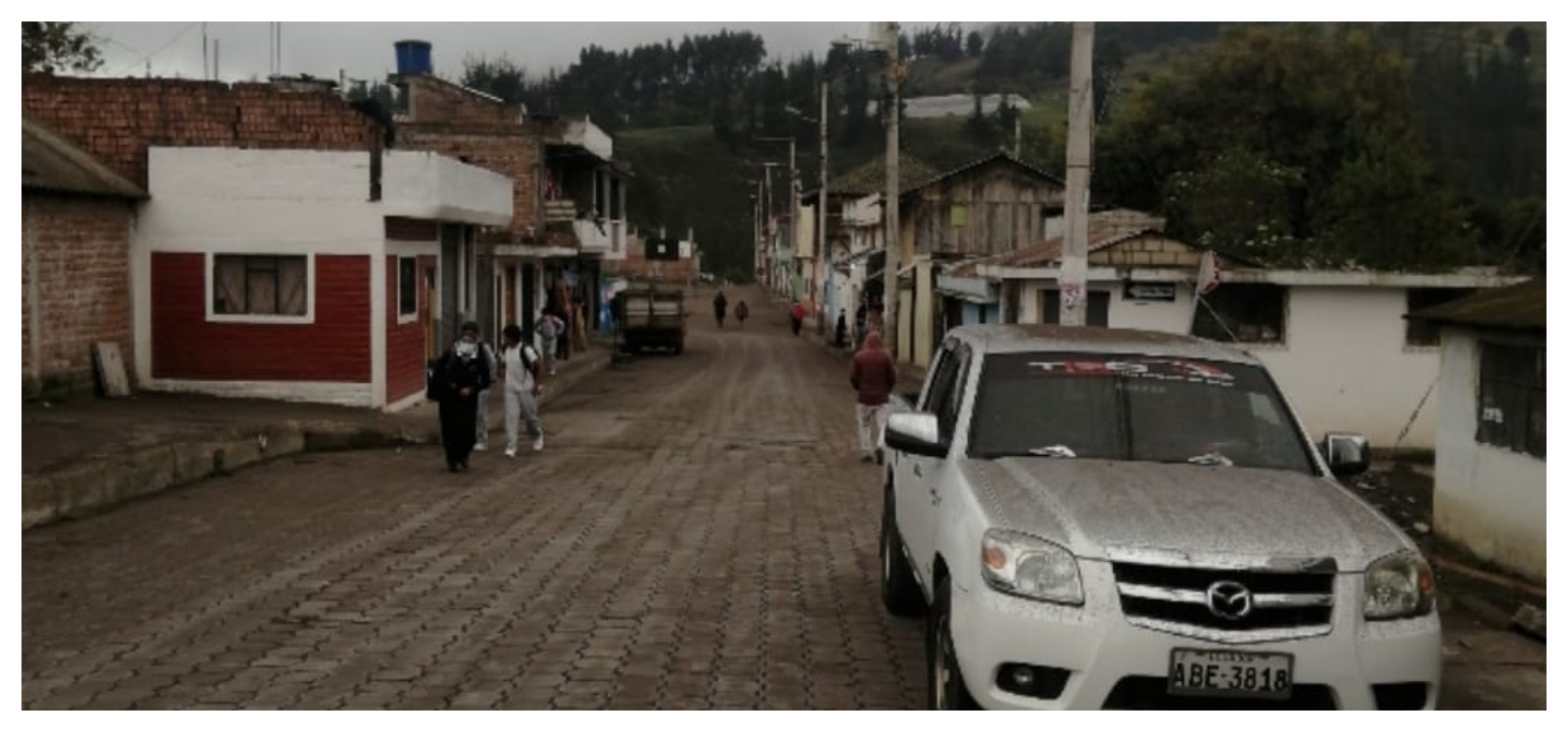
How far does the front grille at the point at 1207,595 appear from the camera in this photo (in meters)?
5.80

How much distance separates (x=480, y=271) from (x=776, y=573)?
92.7ft

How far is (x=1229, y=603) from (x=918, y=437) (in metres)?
2.02

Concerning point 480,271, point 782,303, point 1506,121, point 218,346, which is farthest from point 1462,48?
point 218,346

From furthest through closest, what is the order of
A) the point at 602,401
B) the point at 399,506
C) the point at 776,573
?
1. the point at 602,401
2. the point at 399,506
3. the point at 776,573

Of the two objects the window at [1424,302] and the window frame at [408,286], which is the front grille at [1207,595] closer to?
the window at [1424,302]

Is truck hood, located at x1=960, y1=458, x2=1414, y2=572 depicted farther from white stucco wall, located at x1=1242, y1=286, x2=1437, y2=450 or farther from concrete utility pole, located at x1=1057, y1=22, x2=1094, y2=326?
white stucco wall, located at x1=1242, y1=286, x2=1437, y2=450

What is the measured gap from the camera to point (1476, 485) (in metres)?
13.0

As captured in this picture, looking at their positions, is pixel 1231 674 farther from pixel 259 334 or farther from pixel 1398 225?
pixel 1398 225

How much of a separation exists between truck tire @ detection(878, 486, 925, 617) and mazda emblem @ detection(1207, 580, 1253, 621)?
3.38 metres

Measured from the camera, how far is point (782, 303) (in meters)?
106

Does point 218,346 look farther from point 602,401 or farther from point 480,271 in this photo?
point 480,271

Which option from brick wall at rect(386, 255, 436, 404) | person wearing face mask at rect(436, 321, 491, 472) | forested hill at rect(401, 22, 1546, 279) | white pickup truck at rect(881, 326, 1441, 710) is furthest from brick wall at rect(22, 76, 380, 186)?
white pickup truck at rect(881, 326, 1441, 710)

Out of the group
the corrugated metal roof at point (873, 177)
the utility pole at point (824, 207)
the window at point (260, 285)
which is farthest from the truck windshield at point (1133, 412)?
the corrugated metal roof at point (873, 177)

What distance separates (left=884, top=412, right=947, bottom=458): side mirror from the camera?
7461 mm
